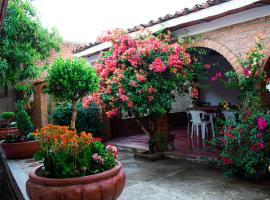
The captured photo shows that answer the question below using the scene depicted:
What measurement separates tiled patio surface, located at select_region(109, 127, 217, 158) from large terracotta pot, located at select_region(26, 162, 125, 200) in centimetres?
369

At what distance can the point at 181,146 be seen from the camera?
332 inches

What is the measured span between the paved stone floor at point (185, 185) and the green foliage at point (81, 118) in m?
3.56

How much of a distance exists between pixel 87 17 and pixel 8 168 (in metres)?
12.1

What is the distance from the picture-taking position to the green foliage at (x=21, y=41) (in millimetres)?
8227

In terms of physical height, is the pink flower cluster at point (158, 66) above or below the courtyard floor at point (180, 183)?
above

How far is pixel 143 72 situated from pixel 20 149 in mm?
3802

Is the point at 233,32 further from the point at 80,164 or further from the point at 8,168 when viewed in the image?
the point at 8,168

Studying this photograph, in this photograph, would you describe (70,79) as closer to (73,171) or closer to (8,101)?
(73,171)

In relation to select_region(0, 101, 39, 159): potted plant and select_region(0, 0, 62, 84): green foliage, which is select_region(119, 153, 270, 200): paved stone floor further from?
select_region(0, 0, 62, 84): green foliage

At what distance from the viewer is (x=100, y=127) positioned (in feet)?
33.9

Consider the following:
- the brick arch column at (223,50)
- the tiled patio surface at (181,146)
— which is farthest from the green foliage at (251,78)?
the tiled patio surface at (181,146)

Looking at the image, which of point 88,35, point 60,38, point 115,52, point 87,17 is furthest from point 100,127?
point 87,17

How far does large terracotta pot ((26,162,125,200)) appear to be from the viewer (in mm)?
3449

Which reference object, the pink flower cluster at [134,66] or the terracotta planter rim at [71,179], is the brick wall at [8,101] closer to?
the pink flower cluster at [134,66]
